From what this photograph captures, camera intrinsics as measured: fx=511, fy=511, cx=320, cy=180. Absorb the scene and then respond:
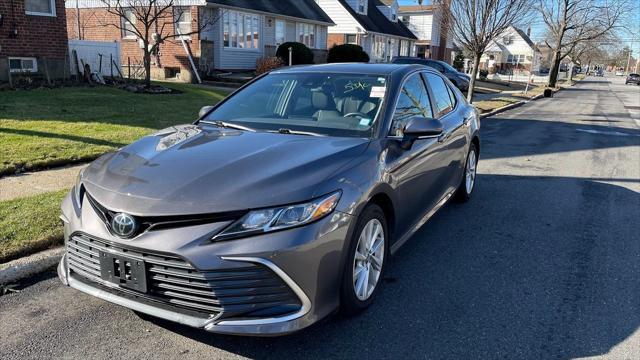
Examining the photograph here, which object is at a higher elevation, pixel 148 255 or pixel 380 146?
pixel 380 146

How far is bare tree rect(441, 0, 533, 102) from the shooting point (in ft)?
53.3

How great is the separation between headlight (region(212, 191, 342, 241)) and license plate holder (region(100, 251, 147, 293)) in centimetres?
46

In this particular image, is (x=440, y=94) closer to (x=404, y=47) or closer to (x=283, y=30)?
(x=283, y=30)

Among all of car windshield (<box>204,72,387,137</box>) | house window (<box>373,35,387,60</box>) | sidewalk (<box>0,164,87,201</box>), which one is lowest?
sidewalk (<box>0,164,87,201</box>)

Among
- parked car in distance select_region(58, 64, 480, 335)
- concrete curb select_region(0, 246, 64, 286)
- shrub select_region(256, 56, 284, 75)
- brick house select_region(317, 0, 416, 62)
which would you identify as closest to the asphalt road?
concrete curb select_region(0, 246, 64, 286)

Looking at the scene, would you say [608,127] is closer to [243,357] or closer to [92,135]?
[92,135]

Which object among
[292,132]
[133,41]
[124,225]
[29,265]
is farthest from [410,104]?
[133,41]

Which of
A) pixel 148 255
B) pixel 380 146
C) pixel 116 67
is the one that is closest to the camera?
pixel 148 255

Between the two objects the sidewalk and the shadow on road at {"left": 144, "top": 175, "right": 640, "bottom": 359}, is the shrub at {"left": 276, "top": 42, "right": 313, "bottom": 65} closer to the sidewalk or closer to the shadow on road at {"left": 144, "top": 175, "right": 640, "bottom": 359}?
the sidewalk

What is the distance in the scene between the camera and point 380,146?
3611 millimetres

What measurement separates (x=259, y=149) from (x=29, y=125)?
6974 mm

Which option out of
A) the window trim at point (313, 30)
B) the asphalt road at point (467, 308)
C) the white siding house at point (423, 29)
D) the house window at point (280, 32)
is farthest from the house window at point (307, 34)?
the asphalt road at point (467, 308)

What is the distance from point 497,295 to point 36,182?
5.14 m

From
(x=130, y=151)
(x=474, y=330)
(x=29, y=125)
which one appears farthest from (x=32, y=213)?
(x=29, y=125)
